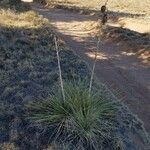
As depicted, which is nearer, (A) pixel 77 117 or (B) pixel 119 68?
(A) pixel 77 117

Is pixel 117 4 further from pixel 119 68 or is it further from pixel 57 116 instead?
pixel 57 116

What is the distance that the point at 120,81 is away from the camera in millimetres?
11211

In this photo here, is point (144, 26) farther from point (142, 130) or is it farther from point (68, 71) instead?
point (142, 130)

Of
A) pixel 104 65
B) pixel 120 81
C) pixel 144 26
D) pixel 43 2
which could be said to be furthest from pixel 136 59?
pixel 43 2

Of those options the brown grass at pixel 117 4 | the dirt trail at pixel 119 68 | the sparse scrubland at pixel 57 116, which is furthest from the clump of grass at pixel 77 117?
the brown grass at pixel 117 4

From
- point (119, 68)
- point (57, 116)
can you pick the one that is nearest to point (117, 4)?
point (119, 68)

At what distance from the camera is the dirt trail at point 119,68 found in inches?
384

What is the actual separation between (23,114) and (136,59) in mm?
7203

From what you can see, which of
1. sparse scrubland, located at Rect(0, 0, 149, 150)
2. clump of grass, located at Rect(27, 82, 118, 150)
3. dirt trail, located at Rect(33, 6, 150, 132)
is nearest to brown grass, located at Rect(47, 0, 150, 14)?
dirt trail, located at Rect(33, 6, 150, 132)

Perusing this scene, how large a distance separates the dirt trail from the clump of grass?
4.75 ft

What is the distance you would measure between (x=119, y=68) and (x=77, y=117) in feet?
20.0

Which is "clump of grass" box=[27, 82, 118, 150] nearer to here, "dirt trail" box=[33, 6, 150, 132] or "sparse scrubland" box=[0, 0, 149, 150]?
"sparse scrubland" box=[0, 0, 149, 150]

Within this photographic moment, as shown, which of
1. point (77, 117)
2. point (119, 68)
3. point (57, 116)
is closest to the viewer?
point (77, 117)

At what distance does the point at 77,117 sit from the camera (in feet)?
21.6
